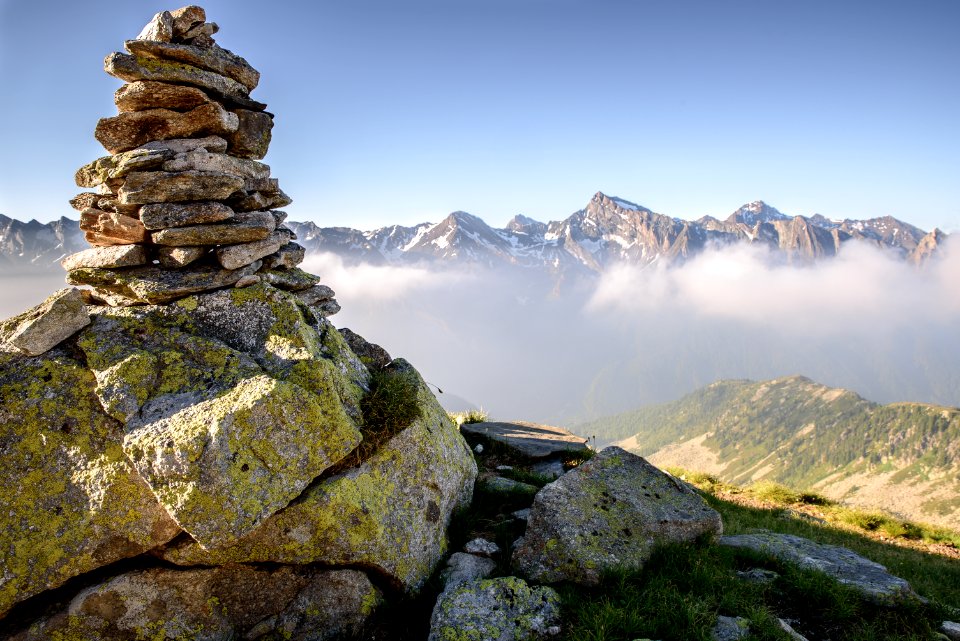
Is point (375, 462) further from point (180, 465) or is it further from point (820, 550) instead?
point (820, 550)

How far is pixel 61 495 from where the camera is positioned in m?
8.83

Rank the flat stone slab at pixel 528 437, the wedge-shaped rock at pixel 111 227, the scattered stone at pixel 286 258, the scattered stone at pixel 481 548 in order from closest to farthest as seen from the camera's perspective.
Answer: the scattered stone at pixel 481 548
the wedge-shaped rock at pixel 111 227
the scattered stone at pixel 286 258
the flat stone slab at pixel 528 437

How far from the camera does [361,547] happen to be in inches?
372

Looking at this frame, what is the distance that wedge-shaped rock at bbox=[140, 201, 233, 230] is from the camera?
39.6 feet

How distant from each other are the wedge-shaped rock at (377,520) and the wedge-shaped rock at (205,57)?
36.9 ft

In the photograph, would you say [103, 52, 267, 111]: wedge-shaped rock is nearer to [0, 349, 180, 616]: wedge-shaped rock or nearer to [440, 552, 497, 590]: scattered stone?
[0, 349, 180, 616]: wedge-shaped rock

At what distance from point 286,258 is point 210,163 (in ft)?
10.8

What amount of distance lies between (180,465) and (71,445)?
2.60 metres

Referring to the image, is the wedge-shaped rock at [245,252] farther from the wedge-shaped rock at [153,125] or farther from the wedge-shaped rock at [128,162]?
the wedge-shaped rock at [153,125]

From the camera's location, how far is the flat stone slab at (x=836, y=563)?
9.72 meters

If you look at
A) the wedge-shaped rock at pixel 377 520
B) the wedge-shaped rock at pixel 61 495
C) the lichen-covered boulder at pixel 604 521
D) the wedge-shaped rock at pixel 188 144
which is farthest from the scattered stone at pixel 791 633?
the wedge-shaped rock at pixel 188 144

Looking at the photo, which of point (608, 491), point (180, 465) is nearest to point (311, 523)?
point (180, 465)

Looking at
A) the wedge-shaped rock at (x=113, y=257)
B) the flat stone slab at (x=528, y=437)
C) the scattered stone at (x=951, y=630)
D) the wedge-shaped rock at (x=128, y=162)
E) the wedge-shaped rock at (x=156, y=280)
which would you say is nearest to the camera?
the scattered stone at (x=951, y=630)

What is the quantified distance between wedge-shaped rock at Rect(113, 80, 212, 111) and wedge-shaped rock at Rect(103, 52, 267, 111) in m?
0.19
